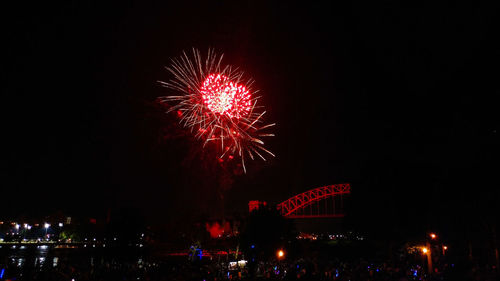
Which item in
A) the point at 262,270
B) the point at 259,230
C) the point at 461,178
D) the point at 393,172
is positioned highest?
the point at 393,172

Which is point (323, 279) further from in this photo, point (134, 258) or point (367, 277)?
point (134, 258)

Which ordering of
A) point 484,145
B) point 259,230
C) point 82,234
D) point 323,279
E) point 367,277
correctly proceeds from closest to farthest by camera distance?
point 323,279
point 367,277
point 484,145
point 259,230
point 82,234

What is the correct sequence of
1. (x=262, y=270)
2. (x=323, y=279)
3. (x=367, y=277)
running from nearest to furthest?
(x=323, y=279) < (x=367, y=277) < (x=262, y=270)

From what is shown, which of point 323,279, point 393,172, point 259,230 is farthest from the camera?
point 393,172

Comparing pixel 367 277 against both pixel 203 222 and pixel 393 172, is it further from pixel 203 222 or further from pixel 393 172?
pixel 203 222

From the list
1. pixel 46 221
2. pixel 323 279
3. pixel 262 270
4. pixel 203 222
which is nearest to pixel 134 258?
pixel 262 270

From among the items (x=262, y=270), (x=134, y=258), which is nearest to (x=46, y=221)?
(x=134, y=258)

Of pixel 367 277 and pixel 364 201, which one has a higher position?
pixel 364 201

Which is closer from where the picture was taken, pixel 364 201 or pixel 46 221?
pixel 364 201

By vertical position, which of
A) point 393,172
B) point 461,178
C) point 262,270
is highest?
point 393,172
